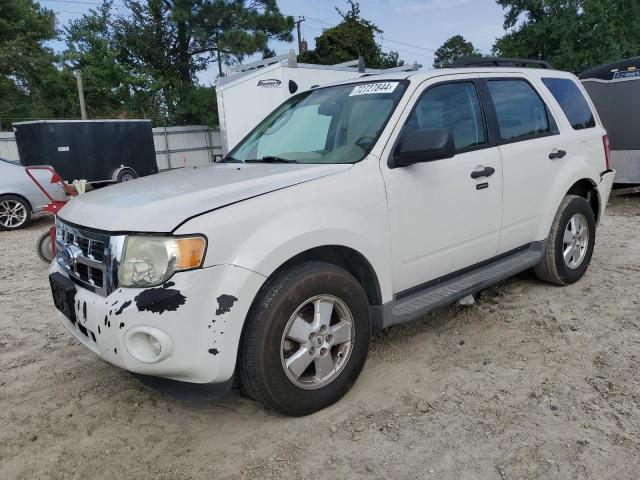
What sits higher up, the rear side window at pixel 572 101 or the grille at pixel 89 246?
the rear side window at pixel 572 101

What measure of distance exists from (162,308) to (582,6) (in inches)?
1054

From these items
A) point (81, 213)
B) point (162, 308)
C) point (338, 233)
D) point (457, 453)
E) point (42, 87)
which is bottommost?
point (457, 453)

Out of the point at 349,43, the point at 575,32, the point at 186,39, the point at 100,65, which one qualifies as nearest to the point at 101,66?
the point at 100,65

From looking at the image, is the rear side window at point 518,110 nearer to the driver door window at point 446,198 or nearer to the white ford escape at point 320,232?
the white ford escape at point 320,232

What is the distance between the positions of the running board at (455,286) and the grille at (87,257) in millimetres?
1538

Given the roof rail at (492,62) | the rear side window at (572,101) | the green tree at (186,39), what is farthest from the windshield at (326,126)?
the green tree at (186,39)

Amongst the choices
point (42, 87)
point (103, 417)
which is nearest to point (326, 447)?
point (103, 417)

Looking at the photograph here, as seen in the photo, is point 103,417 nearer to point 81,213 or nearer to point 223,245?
point 81,213

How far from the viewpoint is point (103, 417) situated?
2.85 meters

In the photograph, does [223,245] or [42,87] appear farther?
[42,87]

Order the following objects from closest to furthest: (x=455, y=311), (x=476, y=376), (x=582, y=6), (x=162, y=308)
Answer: (x=162, y=308) < (x=476, y=376) < (x=455, y=311) < (x=582, y=6)

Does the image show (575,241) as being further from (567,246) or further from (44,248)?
(44,248)

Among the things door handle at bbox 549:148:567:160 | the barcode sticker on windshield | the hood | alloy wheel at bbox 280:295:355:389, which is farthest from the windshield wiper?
door handle at bbox 549:148:567:160

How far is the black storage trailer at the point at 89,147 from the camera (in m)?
13.5
